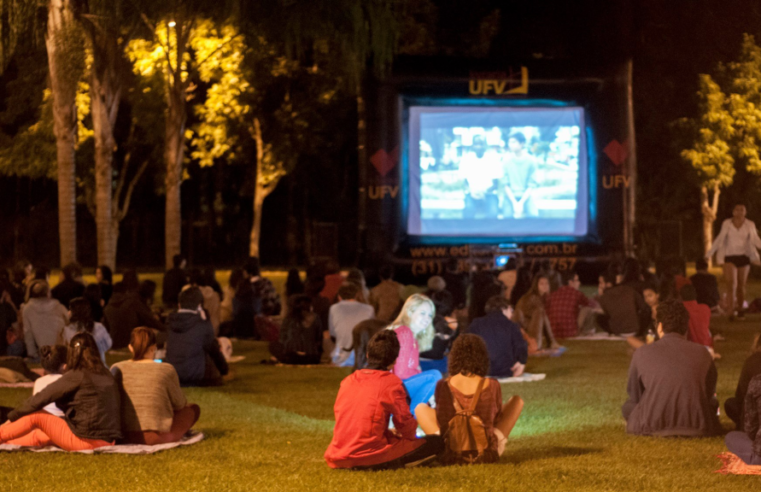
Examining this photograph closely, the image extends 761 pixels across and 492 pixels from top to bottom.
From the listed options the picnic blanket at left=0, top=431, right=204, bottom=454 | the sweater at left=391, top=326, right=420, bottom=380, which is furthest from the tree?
the picnic blanket at left=0, top=431, right=204, bottom=454

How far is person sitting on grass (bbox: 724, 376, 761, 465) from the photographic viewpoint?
6316 millimetres

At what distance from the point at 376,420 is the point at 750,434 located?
216 centimetres

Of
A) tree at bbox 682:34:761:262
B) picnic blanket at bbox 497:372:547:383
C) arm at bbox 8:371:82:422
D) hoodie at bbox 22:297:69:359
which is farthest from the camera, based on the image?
tree at bbox 682:34:761:262

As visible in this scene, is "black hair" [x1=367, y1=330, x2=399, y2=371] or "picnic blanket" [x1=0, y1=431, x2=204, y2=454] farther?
"picnic blanket" [x1=0, y1=431, x2=204, y2=454]

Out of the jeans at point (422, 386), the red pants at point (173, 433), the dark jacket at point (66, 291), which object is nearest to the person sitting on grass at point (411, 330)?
the jeans at point (422, 386)

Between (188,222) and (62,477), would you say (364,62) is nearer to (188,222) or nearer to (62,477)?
(62,477)

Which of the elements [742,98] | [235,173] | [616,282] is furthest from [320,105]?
[616,282]

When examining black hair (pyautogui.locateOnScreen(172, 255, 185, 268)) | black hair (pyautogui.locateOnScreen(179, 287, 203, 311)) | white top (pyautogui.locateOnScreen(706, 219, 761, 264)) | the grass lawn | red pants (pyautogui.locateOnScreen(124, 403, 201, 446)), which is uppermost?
white top (pyautogui.locateOnScreen(706, 219, 761, 264))

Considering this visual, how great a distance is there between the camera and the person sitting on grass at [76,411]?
7.12 m

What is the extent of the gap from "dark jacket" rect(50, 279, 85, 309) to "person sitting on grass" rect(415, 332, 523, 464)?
8.09m

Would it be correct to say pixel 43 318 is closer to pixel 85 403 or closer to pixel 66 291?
pixel 66 291

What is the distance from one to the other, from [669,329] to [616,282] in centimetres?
720

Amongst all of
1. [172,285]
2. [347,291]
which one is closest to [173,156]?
[172,285]

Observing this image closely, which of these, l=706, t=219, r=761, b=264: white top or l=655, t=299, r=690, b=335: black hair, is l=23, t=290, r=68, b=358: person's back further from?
l=706, t=219, r=761, b=264: white top
